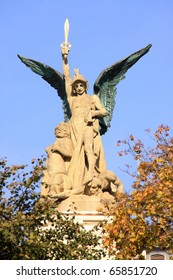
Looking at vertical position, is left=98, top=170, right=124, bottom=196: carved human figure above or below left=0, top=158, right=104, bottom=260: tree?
above

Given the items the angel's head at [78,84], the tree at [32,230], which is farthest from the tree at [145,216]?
the angel's head at [78,84]

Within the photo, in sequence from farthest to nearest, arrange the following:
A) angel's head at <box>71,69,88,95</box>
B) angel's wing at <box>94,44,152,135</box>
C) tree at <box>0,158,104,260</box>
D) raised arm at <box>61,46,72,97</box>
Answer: angel's wing at <box>94,44,152,135</box>
raised arm at <box>61,46,72,97</box>
angel's head at <box>71,69,88,95</box>
tree at <box>0,158,104,260</box>

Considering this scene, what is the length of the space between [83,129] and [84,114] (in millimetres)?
608

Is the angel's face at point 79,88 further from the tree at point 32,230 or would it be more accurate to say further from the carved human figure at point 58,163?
the tree at point 32,230

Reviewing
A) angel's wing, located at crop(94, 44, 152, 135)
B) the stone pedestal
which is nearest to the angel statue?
angel's wing, located at crop(94, 44, 152, 135)

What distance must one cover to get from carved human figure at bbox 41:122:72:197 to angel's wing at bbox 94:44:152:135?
6.28 ft

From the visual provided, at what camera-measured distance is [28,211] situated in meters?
25.5

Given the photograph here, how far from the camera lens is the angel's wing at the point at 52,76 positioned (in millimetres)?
37969

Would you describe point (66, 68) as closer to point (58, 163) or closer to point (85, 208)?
point (58, 163)

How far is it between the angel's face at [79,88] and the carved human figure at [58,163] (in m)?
1.26

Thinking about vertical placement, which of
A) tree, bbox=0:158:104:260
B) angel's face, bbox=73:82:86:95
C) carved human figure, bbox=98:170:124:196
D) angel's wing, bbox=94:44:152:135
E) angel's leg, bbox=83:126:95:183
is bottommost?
tree, bbox=0:158:104:260

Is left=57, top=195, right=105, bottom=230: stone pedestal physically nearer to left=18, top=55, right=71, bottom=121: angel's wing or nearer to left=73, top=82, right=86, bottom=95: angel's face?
left=73, top=82, right=86, bottom=95: angel's face

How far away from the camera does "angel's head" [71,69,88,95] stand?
120ft
